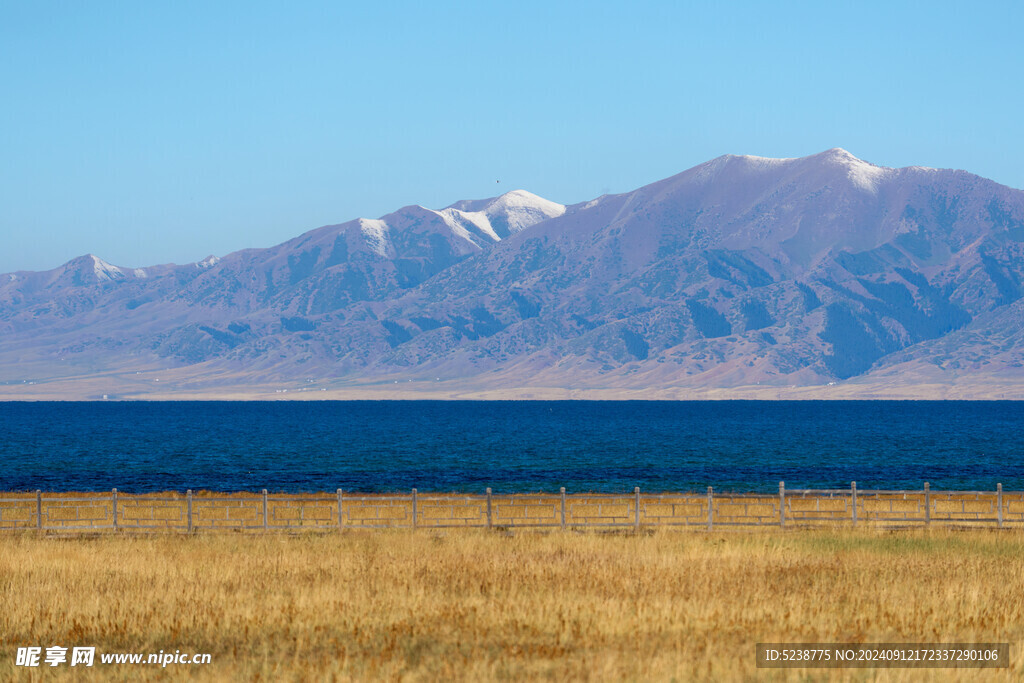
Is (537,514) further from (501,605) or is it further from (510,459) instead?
(510,459)

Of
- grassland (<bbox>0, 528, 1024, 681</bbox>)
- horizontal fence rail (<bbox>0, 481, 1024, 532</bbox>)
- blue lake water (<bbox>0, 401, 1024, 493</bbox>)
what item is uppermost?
grassland (<bbox>0, 528, 1024, 681</bbox>)

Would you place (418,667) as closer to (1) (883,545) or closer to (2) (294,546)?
(2) (294,546)

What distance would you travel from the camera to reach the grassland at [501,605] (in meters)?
16.8

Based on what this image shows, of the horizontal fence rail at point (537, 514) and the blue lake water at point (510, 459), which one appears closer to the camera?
the horizontal fence rail at point (537, 514)

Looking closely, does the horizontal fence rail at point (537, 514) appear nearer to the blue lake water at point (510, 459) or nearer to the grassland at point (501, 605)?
the grassland at point (501, 605)

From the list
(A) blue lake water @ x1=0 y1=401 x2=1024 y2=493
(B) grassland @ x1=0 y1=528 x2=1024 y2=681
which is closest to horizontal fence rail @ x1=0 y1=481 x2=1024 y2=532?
(B) grassland @ x1=0 y1=528 x2=1024 y2=681

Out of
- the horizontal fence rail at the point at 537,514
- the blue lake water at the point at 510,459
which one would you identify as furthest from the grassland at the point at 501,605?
the blue lake water at the point at 510,459

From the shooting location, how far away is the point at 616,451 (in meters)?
122

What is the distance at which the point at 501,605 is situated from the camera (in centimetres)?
2084

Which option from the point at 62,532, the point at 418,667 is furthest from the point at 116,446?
the point at 418,667

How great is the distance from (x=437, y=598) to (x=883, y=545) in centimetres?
1366

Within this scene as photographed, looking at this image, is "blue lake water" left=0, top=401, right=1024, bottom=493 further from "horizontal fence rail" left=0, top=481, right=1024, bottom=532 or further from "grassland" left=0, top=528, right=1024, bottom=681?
"grassland" left=0, top=528, right=1024, bottom=681

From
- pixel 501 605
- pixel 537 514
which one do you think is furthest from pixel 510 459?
pixel 501 605

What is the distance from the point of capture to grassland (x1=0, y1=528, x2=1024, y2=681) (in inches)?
663
